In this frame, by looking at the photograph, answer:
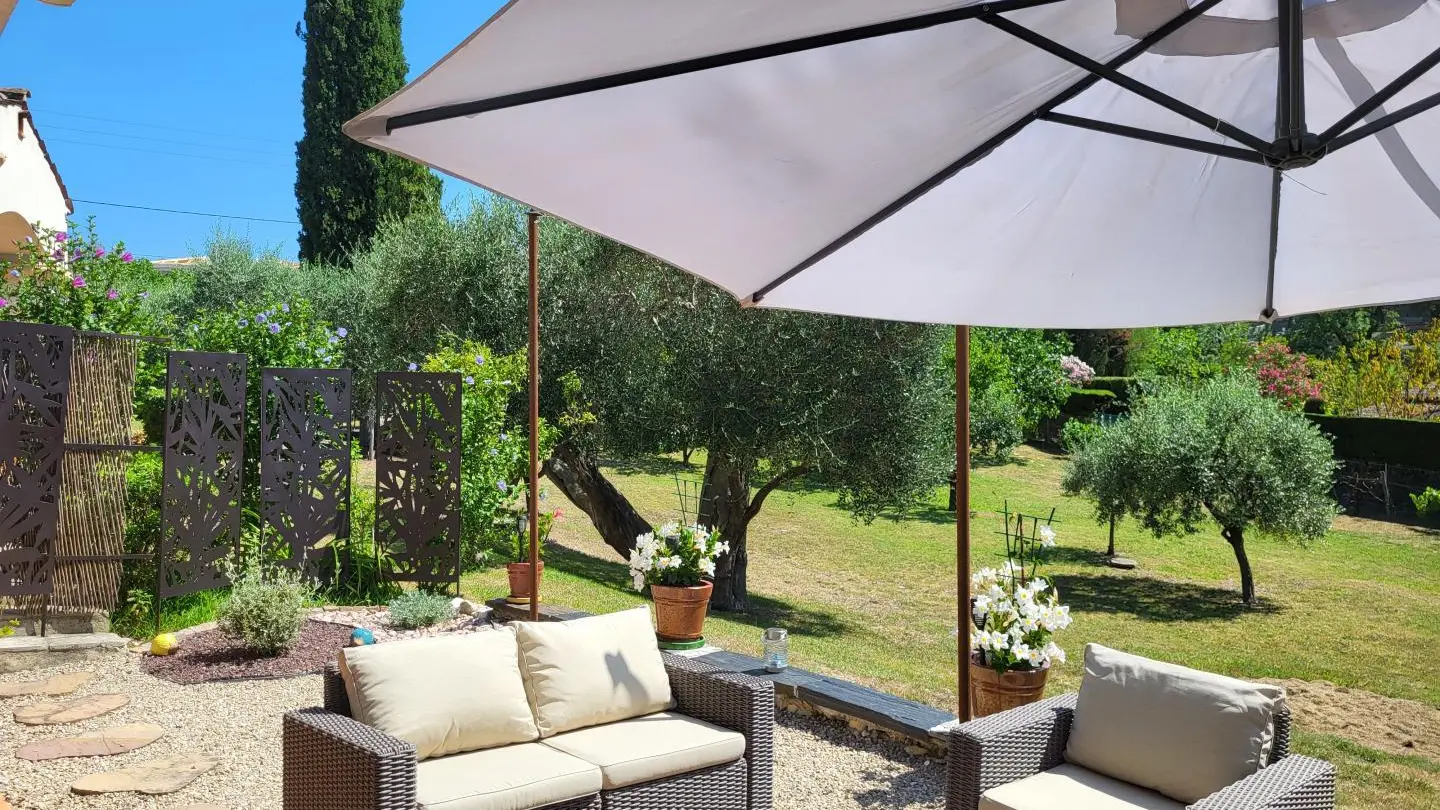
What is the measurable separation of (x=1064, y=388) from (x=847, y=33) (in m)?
22.7

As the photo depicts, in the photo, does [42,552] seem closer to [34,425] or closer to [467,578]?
[34,425]

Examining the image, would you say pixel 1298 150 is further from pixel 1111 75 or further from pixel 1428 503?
pixel 1428 503

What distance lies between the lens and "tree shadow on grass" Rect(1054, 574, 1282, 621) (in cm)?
1241

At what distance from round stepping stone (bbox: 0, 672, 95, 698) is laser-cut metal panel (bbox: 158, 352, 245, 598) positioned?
3.09 feet

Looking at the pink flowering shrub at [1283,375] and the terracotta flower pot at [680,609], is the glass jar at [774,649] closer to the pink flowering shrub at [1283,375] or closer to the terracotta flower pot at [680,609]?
the terracotta flower pot at [680,609]

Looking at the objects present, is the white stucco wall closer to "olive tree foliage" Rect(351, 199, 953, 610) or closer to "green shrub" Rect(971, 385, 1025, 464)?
"olive tree foliage" Rect(351, 199, 953, 610)

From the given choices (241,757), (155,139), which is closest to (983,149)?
(241,757)

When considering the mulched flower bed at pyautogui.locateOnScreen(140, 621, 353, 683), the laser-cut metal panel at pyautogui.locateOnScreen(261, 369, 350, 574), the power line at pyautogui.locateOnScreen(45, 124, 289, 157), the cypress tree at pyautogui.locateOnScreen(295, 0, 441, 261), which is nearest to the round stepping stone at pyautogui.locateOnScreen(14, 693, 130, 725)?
the mulched flower bed at pyautogui.locateOnScreen(140, 621, 353, 683)

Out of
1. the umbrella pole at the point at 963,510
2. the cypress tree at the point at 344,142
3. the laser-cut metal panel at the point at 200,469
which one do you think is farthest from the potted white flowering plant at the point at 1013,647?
the cypress tree at the point at 344,142

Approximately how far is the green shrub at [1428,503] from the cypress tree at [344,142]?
17677mm

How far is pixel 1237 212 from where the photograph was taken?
288 cm

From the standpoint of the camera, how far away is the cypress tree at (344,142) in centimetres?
1925

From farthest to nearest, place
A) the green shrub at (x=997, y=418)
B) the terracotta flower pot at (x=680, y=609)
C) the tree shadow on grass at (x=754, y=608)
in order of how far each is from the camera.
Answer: the green shrub at (x=997, y=418), the tree shadow on grass at (x=754, y=608), the terracotta flower pot at (x=680, y=609)

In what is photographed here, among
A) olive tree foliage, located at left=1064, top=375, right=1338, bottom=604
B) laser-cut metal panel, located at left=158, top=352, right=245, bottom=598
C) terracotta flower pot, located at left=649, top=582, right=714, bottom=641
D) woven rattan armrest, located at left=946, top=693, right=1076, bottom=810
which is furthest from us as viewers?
olive tree foliage, located at left=1064, top=375, right=1338, bottom=604
